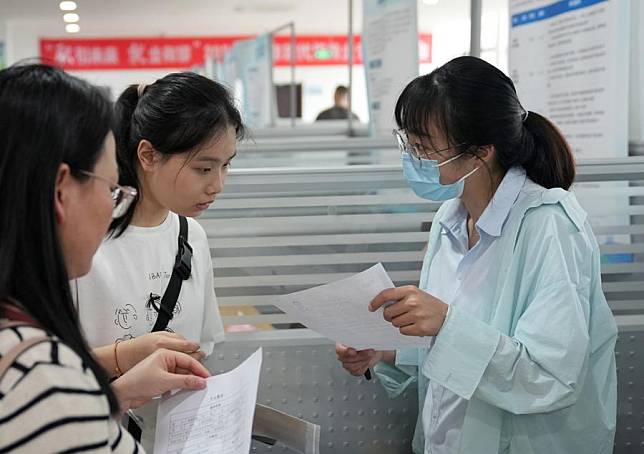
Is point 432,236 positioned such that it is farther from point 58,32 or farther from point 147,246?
point 58,32

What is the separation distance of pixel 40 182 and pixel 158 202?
31.4 inches

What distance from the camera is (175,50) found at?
16625 millimetres

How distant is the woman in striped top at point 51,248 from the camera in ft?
2.74

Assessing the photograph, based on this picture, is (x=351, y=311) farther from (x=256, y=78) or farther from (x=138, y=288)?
(x=256, y=78)

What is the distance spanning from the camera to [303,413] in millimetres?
2100

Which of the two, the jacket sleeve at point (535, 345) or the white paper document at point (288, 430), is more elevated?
the jacket sleeve at point (535, 345)

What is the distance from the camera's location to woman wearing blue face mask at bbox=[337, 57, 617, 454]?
1.52 meters

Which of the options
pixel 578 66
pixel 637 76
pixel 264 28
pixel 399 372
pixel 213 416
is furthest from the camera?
pixel 264 28

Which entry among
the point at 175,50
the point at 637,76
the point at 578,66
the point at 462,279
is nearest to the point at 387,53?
the point at 578,66

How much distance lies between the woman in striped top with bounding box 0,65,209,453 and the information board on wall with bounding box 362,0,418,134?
12.5ft

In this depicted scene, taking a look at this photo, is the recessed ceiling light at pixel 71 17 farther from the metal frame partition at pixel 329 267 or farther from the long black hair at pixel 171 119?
the long black hair at pixel 171 119

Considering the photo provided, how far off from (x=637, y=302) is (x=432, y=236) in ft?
2.22

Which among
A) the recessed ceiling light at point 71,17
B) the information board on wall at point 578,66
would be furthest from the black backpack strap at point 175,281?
the recessed ceiling light at point 71,17

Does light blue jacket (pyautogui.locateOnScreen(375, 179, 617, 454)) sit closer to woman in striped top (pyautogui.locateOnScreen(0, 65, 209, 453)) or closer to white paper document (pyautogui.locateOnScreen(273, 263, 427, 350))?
white paper document (pyautogui.locateOnScreen(273, 263, 427, 350))
